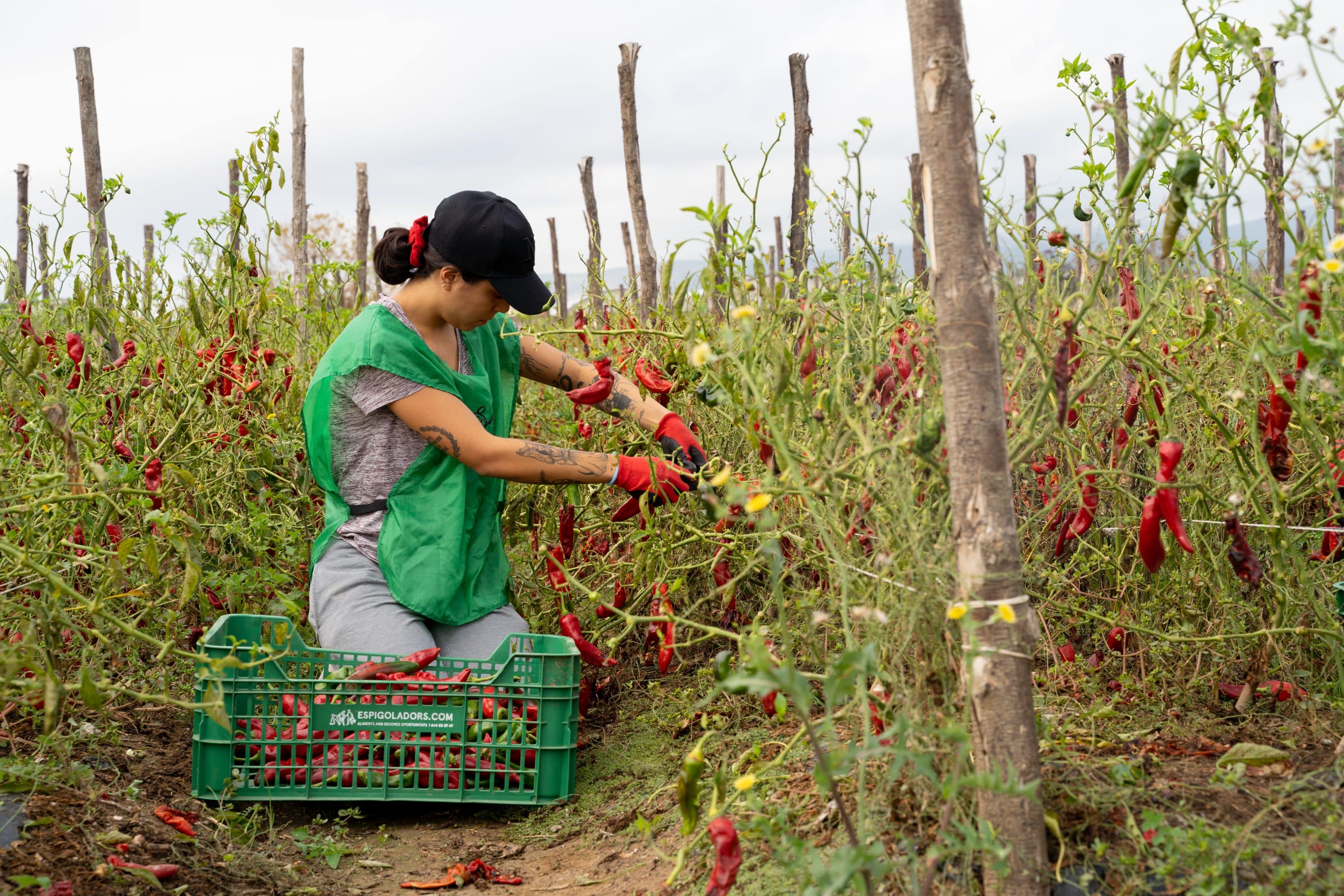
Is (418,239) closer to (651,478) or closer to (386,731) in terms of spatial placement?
(651,478)

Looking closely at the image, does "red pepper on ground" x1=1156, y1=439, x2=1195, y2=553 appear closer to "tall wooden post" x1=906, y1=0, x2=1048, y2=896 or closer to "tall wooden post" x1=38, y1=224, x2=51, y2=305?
"tall wooden post" x1=906, y1=0, x2=1048, y2=896

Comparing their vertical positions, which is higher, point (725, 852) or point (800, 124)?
point (800, 124)

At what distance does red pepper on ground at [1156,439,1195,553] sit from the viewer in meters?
1.50

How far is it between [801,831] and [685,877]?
207 mm

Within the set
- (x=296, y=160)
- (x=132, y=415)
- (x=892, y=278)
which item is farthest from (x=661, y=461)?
(x=296, y=160)

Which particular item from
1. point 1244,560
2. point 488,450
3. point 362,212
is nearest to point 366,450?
point 488,450

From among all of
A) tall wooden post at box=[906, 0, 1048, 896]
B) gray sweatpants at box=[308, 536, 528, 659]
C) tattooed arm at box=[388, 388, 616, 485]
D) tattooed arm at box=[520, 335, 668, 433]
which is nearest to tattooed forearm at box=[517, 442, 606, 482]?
tattooed arm at box=[388, 388, 616, 485]

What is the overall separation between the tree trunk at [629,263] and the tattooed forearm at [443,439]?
850 mm

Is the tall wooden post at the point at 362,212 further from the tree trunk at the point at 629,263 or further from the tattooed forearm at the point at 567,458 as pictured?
the tattooed forearm at the point at 567,458

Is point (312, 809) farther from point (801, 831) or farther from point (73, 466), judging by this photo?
point (801, 831)

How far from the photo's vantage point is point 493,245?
2283 millimetres

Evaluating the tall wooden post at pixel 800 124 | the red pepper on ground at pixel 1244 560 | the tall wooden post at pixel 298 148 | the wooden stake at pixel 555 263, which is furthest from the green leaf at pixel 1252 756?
the wooden stake at pixel 555 263

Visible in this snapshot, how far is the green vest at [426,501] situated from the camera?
2.33 metres

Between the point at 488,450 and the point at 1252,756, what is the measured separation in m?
1.52
